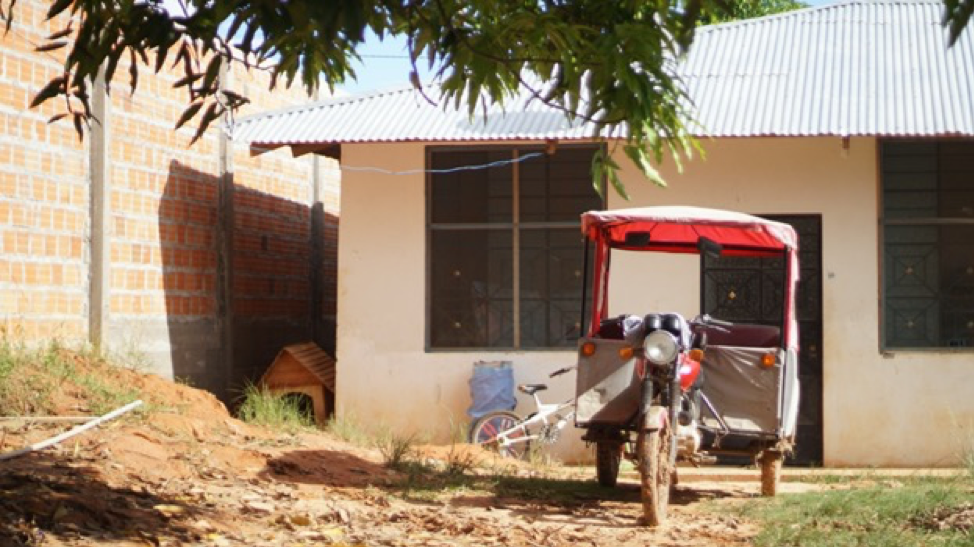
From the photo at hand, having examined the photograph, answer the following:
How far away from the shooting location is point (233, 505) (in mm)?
8594

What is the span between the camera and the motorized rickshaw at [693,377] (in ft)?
31.9

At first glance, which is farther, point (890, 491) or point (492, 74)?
point (890, 491)

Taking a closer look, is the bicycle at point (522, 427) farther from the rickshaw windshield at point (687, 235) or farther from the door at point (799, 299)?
the door at point (799, 299)

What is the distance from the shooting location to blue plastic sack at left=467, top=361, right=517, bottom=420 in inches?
530

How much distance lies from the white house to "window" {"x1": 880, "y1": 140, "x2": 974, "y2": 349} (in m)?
0.02

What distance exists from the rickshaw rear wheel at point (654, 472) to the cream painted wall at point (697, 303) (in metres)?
4.35

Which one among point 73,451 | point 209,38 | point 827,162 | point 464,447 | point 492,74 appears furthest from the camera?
point 827,162

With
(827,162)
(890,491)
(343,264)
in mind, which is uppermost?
(827,162)

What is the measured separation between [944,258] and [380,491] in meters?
6.12

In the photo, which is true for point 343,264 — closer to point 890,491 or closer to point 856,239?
point 856,239

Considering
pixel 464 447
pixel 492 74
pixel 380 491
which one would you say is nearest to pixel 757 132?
pixel 464 447

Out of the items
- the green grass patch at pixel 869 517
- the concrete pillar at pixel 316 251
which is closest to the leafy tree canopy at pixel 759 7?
the concrete pillar at pixel 316 251

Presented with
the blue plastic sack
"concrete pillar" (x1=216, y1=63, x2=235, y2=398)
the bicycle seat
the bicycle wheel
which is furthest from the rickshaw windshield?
"concrete pillar" (x1=216, y1=63, x2=235, y2=398)

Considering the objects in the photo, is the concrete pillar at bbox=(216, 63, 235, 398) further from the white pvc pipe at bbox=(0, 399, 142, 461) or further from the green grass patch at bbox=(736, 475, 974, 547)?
the green grass patch at bbox=(736, 475, 974, 547)
